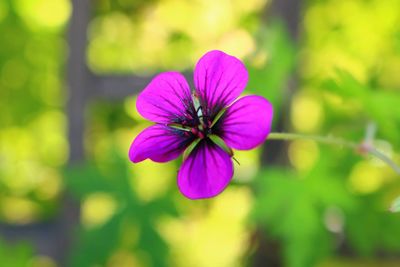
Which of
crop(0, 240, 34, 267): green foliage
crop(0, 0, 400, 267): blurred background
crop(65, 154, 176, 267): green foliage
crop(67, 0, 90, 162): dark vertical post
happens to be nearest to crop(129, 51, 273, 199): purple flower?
crop(0, 0, 400, 267): blurred background

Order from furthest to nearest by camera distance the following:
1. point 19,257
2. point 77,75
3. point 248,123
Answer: point 77,75, point 19,257, point 248,123

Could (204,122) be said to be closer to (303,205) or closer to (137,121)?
(303,205)

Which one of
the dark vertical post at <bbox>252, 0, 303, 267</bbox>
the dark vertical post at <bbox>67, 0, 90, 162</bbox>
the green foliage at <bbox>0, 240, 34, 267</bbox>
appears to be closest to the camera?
the green foliage at <bbox>0, 240, 34, 267</bbox>

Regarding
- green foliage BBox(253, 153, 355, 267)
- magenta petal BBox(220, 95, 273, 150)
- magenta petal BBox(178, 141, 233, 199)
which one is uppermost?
magenta petal BBox(220, 95, 273, 150)

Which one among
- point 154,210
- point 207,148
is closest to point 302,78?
point 154,210

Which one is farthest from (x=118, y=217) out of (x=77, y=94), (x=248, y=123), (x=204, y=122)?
(x=248, y=123)

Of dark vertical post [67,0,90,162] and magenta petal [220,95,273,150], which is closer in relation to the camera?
magenta petal [220,95,273,150]

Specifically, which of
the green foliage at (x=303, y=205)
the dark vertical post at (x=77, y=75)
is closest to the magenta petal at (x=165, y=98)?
the green foliage at (x=303, y=205)

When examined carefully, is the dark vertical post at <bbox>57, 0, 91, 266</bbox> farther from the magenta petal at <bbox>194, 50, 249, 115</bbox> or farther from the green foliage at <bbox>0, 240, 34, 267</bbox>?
the magenta petal at <bbox>194, 50, 249, 115</bbox>
